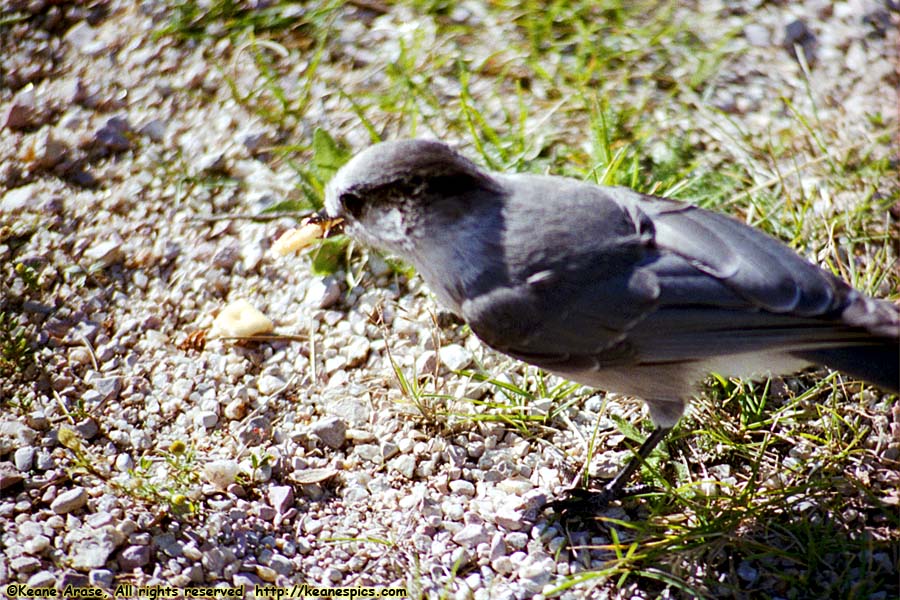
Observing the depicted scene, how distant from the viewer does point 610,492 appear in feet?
13.0

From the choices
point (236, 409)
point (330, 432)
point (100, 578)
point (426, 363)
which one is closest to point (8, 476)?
point (100, 578)

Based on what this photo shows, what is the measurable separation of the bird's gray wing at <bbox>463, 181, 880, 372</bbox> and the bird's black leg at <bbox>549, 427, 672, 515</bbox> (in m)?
0.52

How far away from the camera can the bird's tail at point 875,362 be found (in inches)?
137

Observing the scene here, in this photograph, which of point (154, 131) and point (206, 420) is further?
point (154, 131)

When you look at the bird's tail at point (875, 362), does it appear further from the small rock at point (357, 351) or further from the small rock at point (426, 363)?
the small rock at point (357, 351)

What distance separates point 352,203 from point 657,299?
1.31 meters

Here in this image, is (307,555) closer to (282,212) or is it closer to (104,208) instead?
(282,212)

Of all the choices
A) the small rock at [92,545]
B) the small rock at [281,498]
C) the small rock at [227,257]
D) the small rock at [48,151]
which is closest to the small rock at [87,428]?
the small rock at [92,545]

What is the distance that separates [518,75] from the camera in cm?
568

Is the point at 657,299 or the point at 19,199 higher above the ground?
the point at 19,199

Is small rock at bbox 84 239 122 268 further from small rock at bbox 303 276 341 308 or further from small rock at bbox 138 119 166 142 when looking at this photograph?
small rock at bbox 303 276 341 308

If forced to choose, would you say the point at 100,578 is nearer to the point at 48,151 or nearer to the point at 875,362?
the point at 48,151

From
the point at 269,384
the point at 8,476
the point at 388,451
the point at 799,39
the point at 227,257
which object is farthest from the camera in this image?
the point at 799,39

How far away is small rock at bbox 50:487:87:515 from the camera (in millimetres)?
3697
